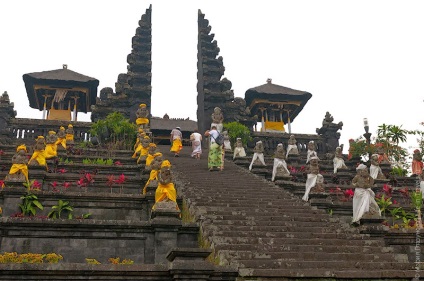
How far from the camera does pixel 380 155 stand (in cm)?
2119

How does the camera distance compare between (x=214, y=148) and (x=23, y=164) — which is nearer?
(x=23, y=164)

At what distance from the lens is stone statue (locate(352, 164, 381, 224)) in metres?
11.4

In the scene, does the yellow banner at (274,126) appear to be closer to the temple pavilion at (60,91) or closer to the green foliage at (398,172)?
the temple pavilion at (60,91)

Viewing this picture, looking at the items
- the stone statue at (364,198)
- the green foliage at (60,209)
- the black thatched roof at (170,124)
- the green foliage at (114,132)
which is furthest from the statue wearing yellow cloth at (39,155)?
the black thatched roof at (170,124)

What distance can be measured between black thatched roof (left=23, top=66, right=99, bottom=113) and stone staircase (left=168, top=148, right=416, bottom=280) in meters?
21.9

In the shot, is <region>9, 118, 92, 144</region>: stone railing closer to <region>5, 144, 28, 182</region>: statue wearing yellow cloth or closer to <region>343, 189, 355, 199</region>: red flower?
<region>5, 144, 28, 182</region>: statue wearing yellow cloth

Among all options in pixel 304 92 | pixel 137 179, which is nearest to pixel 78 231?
pixel 137 179

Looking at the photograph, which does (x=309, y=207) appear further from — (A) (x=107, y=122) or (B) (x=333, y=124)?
(B) (x=333, y=124)

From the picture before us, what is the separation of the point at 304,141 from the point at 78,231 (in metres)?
18.7

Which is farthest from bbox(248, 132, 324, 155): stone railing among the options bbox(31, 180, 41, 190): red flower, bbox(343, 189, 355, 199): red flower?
bbox(31, 180, 41, 190): red flower

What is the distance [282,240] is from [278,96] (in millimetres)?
25837

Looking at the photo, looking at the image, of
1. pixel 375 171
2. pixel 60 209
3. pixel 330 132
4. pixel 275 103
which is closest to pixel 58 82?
pixel 275 103

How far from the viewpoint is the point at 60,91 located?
33719mm

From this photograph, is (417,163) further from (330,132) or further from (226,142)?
(330,132)
